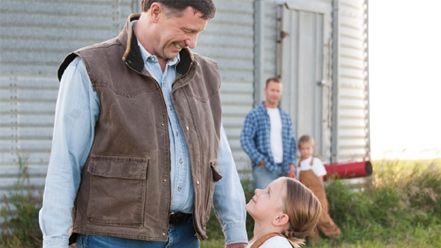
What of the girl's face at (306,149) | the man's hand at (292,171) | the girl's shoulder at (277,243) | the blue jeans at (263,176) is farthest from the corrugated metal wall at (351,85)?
the girl's shoulder at (277,243)

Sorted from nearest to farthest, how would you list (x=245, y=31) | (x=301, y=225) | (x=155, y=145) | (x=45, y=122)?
(x=155, y=145) → (x=301, y=225) → (x=45, y=122) → (x=245, y=31)

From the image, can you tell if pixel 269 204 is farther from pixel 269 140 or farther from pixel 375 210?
pixel 375 210

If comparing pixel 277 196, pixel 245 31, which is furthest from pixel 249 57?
pixel 277 196

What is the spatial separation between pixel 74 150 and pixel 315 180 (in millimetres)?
5252

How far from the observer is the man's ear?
11.0ft

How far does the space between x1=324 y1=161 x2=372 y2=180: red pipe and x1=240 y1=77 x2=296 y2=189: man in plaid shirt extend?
126 cm

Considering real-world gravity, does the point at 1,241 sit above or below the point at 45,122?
below

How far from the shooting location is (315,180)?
7.50 metres

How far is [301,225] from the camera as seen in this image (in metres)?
3.38

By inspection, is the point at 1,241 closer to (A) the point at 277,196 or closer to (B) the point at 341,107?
(A) the point at 277,196

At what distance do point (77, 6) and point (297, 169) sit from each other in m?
3.27

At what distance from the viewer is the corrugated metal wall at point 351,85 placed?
9.59 meters

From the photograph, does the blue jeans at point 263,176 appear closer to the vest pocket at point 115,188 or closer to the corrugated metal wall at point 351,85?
the corrugated metal wall at point 351,85

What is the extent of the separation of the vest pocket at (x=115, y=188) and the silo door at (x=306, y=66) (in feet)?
21.2
